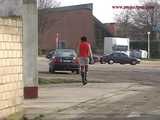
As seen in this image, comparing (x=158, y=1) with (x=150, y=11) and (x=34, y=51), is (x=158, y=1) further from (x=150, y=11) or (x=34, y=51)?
(x=34, y=51)

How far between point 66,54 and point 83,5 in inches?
2911

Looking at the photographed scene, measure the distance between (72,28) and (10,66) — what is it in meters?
90.3

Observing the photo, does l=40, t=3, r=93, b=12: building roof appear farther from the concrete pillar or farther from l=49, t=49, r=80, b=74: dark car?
the concrete pillar

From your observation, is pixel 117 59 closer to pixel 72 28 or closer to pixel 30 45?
pixel 72 28

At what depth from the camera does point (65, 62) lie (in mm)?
33938

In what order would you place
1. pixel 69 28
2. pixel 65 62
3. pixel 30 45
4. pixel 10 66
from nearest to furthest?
pixel 10 66 < pixel 30 45 < pixel 65 62 < pixel 69 28

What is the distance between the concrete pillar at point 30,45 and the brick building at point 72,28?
8171 cm

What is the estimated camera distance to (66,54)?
34.3 meters

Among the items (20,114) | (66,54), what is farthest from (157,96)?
(66,54)

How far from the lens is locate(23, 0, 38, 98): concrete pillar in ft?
Result: 54.7

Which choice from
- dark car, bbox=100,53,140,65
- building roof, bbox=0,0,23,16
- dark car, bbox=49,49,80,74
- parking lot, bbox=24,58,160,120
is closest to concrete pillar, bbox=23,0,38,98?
parking lot, bbox=24,58,160,120

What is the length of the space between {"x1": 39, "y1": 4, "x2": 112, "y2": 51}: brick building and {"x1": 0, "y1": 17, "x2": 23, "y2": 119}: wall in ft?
282

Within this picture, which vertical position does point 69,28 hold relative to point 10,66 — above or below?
above

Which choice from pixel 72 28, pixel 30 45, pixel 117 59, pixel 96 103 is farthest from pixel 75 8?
pixel 96 103
